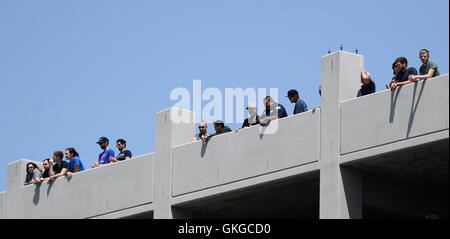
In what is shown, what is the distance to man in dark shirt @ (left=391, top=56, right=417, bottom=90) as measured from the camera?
29877 millimetres

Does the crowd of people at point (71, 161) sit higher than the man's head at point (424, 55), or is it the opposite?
the man's head at point (424, 55)

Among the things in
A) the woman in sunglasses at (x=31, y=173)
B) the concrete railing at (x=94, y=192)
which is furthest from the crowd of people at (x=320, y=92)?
the woman in sunglasses at (x=31, y=173)

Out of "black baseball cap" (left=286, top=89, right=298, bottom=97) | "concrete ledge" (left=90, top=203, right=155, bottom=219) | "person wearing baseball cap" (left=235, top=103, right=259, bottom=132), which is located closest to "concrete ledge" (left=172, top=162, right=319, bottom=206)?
"concrete ledge" (left=90, top=203, right=155, bottom=219)

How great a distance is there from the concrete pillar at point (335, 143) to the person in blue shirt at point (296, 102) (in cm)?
97

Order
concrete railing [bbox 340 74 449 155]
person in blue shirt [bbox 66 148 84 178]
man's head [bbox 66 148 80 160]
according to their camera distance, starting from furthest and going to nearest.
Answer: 1. person in blue shirt [bbox 66 148 84 178]
2. man's head [bbox 66 148 80 160]
3. concrete railing [bbox 340 74 449 155]

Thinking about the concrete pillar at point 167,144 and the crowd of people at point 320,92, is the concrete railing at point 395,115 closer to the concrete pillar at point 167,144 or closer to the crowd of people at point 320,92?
the crowd of people at point 320,92

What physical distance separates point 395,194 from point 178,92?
658cm

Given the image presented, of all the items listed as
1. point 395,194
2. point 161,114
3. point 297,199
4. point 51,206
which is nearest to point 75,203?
point 51,206

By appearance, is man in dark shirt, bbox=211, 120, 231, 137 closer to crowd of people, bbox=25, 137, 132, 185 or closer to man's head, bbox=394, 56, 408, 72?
crowd of people, bbox=25, 137, 132, 185

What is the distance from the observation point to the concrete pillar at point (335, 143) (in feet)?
102

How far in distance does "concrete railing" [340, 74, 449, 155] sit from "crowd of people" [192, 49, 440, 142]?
23 cm

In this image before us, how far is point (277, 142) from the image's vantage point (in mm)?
32469

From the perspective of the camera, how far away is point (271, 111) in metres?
32.8

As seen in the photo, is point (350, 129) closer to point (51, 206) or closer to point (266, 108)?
point (266, 108)
